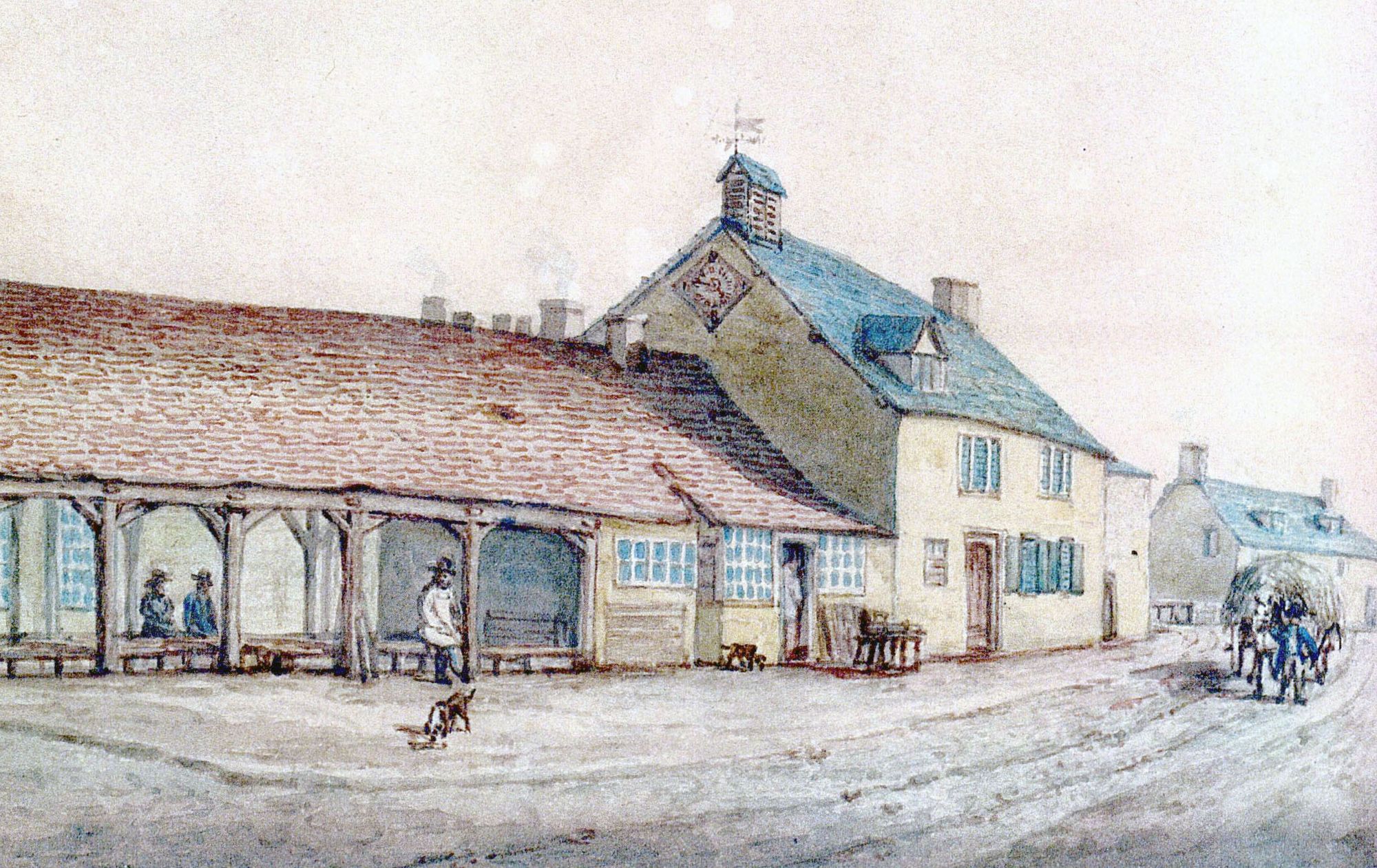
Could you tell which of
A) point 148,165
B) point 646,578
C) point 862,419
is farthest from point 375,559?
point 148,165

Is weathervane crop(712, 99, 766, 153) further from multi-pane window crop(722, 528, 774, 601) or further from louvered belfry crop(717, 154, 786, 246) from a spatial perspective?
multi-pane window crop(722, 528, 774, 601)

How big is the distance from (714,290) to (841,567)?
2532 mm

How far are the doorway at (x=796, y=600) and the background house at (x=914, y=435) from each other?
68 centimetres

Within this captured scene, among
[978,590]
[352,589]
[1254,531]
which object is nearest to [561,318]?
[352,589]

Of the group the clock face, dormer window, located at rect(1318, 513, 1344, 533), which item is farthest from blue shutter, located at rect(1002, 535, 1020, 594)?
dormer window, located at rect(1318, 513, 1344, 533)

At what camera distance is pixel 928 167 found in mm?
8336

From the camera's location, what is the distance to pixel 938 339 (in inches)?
478

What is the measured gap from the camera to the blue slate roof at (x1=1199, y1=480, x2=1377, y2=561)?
29.3 feet

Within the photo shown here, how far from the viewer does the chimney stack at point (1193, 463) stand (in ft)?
29.0

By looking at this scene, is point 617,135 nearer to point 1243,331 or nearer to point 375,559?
point 1243,331

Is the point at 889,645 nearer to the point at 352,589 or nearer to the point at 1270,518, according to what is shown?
the point at 1270,518

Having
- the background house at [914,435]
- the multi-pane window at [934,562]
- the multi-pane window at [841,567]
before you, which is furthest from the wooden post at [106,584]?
the multi-pane window at [934,562]

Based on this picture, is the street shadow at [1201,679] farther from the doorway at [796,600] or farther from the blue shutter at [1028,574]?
the doorway at [796,600]

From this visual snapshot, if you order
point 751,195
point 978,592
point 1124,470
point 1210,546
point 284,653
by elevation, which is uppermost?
point 751,195
